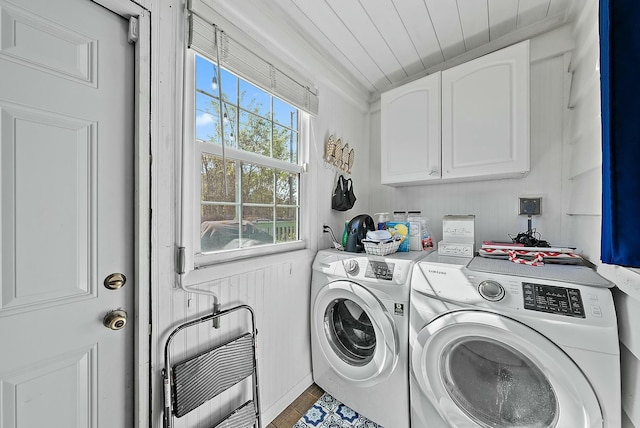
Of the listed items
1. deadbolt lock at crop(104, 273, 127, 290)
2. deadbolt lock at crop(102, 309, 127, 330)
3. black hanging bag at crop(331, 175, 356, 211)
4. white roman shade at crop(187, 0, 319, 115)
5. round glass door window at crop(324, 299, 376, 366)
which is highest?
white roman shade at crop(187, 0, 319, 115)

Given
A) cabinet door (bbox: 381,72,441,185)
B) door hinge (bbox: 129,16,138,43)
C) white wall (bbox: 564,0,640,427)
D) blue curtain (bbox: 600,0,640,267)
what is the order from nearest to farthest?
blue curtain (bbox: 600,0,640,267)
white wall (bbox: 564,0,640,427)
door hinge (bbox: 129,16,138,43)
cabinet door (bbox: 381,72,441,185)

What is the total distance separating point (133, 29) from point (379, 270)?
161 cm

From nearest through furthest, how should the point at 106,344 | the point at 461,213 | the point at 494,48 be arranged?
1. the point at 106,344
2. the point at 494,48
3. the point at 461,213

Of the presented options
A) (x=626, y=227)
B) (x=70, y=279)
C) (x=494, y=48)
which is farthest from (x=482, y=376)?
(x=494, y=48)

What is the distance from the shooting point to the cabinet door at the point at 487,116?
4.66 ft

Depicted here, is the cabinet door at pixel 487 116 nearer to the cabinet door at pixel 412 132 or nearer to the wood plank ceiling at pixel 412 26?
the cabinet door at pixel 412 132

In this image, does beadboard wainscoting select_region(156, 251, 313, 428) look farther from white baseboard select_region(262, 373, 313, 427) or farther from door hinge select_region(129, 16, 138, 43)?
door hinge select_region(129, 16, 138, 43)

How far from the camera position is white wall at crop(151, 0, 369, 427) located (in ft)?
3.34

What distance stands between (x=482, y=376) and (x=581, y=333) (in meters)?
0.48

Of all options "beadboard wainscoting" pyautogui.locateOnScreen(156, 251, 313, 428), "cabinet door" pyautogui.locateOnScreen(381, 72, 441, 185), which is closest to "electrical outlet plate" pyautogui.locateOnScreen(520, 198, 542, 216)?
"cabinet door" pyautogui.locateOnScreen(381, 72, 441, 185)

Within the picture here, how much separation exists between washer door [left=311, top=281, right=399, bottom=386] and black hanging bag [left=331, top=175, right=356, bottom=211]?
0.71m

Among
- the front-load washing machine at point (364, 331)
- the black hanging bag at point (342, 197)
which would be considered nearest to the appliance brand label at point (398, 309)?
the front-load washing machine at point (364, 331)

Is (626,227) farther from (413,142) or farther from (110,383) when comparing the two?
(110,383)

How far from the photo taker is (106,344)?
92cm
